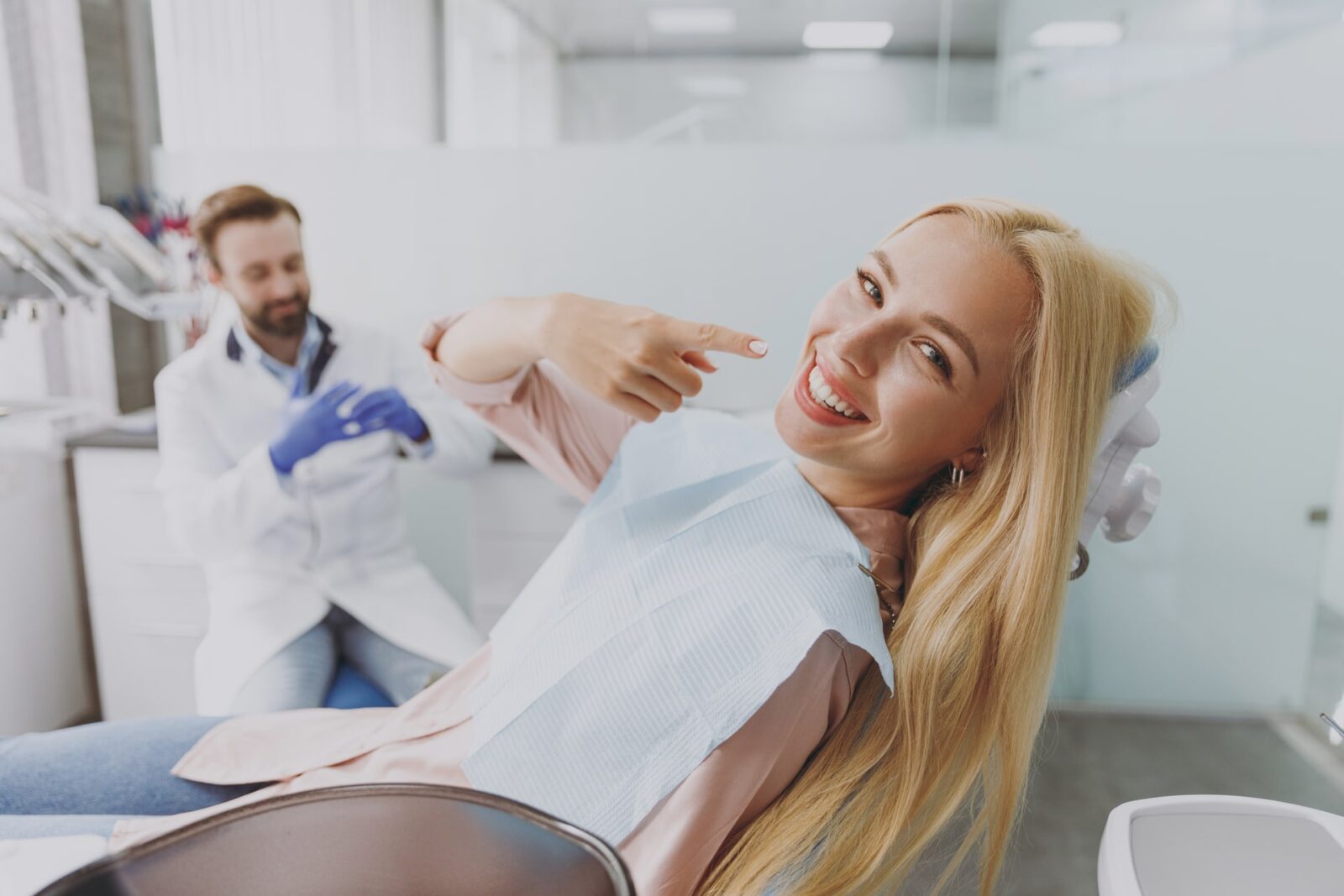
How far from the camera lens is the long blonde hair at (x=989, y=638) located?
2.52 feet

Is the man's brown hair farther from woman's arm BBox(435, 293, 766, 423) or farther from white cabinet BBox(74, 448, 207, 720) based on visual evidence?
woman's arm BBox(435, 293, 766, 423)

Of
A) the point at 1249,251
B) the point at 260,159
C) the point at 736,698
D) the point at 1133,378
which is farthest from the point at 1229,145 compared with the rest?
the point at 260,159

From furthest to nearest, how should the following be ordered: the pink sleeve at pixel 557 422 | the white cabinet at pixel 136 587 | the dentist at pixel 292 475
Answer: the white cabinet at pixel 136 587 → the dentist at pixel 292 475 → the pink sleeve at pixel 557 422

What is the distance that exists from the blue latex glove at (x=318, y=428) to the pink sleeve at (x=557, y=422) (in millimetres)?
583

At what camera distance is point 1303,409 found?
199 centimetres

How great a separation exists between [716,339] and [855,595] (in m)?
0.25

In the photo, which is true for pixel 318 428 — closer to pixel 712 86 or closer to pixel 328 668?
pixel 328 668

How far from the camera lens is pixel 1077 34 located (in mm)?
1956

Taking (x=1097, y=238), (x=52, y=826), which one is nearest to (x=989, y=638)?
(x=52, y=826)

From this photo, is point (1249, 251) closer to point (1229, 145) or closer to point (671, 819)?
point (1229, 145)

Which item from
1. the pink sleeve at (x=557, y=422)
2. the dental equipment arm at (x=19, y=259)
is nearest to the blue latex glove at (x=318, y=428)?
the dental equipment arm at (x=19, y=259)

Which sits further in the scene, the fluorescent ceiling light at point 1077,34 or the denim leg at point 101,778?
the fluorescent ceiling light at point 1077,34

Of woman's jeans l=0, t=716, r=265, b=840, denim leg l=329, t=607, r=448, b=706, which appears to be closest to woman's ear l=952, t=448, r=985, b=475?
woman's jeans l=0, t=716, r=265, b=840

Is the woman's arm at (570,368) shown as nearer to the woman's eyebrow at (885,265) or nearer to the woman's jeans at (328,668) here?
the woman's eyebrow at (885,265)
